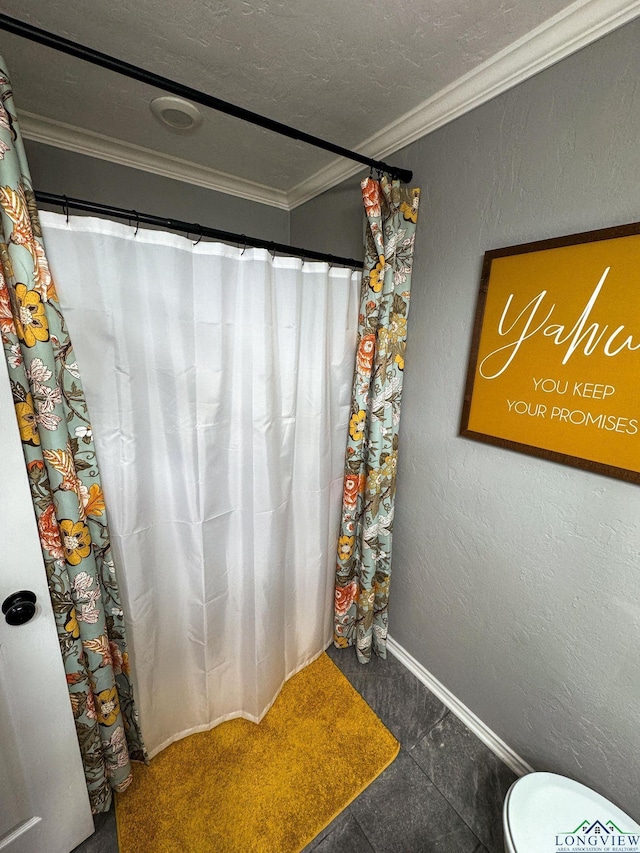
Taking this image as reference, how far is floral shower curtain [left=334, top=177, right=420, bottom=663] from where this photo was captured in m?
1.22

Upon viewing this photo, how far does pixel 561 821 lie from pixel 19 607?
141 cm

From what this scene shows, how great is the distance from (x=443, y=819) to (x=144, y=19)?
7.92 feet

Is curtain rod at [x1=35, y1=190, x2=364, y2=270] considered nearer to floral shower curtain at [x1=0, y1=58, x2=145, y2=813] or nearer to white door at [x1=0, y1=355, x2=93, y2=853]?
floral shower curtain at [x1=0, y1=58, x2=145, y2=813]

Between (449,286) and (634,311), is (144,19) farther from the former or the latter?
(634,311)

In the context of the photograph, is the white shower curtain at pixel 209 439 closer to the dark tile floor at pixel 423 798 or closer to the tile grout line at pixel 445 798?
the dark tile floor at pixel 423 798

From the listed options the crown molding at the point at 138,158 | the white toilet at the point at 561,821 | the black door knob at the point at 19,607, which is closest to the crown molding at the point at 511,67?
the crown molding at the point at 138,158

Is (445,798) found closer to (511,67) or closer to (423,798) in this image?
(423,798)

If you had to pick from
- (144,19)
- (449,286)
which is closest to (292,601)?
(449,286)

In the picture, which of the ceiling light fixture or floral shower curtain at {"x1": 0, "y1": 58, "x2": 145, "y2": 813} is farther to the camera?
the ceiling light fixture

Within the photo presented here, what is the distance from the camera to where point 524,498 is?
1108mm

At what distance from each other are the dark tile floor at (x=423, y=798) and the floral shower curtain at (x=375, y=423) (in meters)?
0.30

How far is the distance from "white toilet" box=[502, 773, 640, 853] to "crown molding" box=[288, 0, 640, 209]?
1.88 meters

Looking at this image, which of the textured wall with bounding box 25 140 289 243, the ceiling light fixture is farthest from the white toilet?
the textured wall with bounding box 25 140 289 243

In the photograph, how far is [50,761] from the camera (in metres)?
0.93
